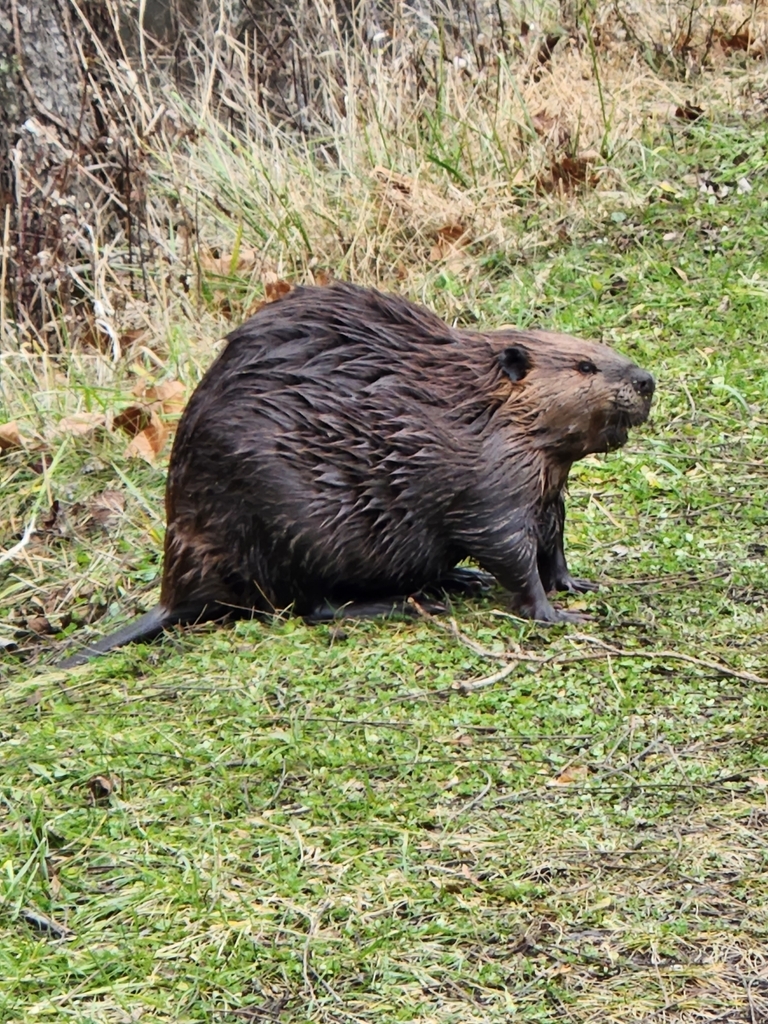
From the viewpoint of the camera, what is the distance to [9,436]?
5336 millimetres

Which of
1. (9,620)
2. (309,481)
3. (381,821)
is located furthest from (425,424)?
(9,620)

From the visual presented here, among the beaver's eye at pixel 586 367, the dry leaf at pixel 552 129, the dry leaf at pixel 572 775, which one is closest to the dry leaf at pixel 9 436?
the beaver's eye at pixel 586 367

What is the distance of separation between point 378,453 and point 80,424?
178 centimetres

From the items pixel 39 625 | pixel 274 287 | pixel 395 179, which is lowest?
pixel 39 625

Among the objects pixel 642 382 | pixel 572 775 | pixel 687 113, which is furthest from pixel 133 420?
pixel 687 113

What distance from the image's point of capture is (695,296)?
18.8 feet

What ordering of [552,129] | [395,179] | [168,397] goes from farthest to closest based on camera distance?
[552,129] < [395,179] < [168,397]

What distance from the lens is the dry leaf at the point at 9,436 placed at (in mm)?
5332

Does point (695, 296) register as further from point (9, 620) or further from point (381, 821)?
point (381, 821)

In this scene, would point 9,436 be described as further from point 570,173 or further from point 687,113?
point 687,113

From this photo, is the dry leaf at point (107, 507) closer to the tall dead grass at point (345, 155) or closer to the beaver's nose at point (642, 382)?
the tall dead grass at point (345, 155)

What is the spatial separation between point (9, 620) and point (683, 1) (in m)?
4.84

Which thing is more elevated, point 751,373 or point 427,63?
point 427,63

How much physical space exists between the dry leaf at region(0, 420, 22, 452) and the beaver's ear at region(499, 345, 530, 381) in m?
2.08
